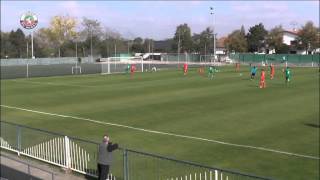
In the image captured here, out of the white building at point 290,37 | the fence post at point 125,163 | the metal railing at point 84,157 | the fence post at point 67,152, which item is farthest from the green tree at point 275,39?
the fence post at point 125,163

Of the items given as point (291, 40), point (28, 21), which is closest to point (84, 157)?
point (28, 21)

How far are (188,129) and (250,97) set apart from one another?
44.9ft

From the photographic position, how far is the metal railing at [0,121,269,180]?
1291 centimetres

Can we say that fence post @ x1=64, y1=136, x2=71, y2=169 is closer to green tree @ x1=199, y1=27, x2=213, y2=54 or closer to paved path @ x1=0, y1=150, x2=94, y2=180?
→ paved path @ x1=0, y1=150, x2=94, y2=180

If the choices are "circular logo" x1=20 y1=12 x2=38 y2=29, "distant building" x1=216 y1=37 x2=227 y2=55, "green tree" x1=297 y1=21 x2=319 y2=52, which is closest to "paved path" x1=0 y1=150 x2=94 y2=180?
"circular logo" x1=20 y1=12 x2=38 y2=29

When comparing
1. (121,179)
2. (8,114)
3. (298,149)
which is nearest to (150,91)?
(8,114)

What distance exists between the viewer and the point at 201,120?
998 inches

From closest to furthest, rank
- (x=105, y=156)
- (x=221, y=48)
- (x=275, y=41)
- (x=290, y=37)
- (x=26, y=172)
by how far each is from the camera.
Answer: (x=105, y=156) < (x=26, y=172) < (x=275, y=41) < (x=290, y=37) < (x=221, y=48)

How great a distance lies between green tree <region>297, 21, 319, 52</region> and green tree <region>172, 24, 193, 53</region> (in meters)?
39.9

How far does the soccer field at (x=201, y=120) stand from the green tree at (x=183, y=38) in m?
89.9

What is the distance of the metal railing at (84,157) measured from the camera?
508 inches

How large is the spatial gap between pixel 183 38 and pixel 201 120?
113205 mm

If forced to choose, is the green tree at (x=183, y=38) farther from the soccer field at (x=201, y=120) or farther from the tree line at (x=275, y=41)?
the soccer field at (x=201, y=120)

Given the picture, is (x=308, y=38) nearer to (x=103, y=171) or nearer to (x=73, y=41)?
(x=73, y=41)
